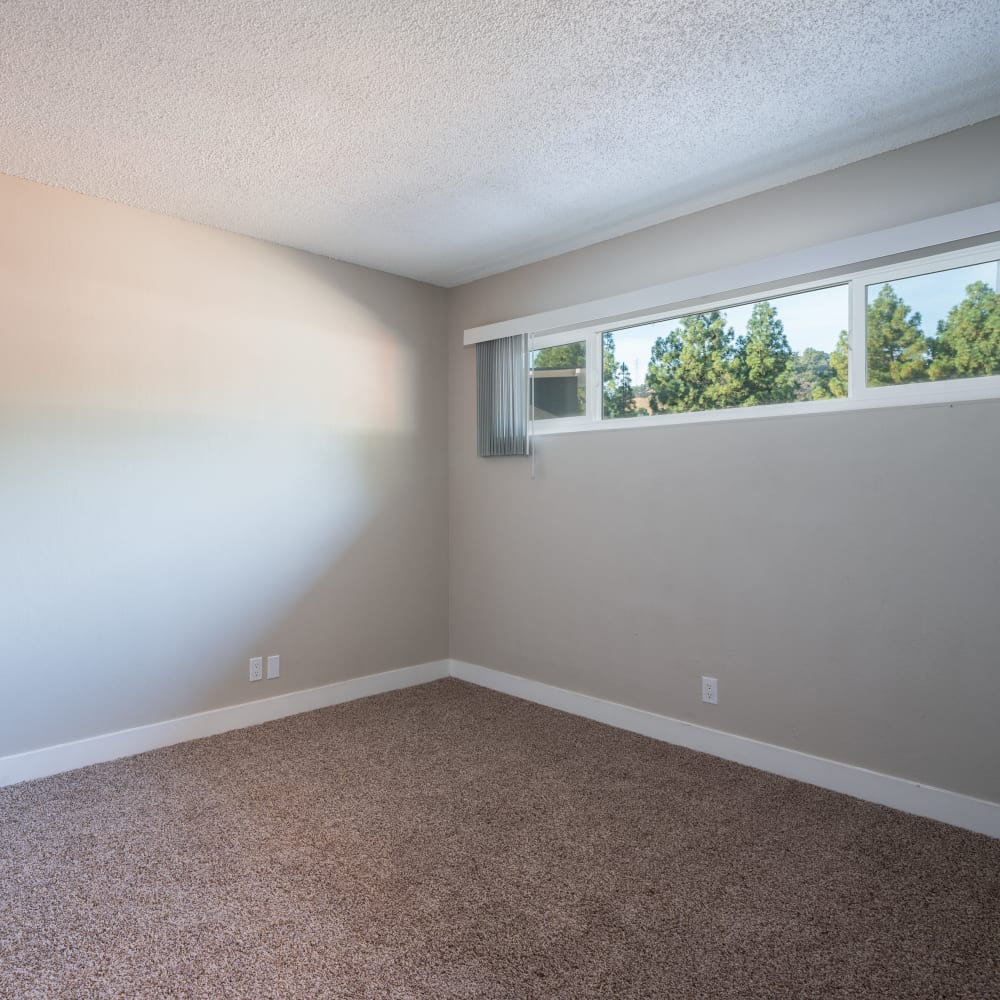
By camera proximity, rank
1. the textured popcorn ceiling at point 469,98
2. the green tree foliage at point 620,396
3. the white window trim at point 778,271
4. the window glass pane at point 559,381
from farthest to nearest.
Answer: the window glass pane at point 559,381 < the green tree foliage at point 620,396 < the white window trim at point 778,271 < the textured popcorn ceiling at point 469,98

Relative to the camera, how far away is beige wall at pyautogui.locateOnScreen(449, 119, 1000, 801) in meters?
2.46

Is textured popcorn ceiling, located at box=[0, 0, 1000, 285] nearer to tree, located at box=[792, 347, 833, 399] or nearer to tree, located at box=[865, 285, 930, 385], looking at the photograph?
tree, located at box=[865, 285, 930, 385]

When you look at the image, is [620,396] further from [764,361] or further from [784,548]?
[784,548]

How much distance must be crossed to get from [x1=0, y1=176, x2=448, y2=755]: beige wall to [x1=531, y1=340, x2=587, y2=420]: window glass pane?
0.78 m

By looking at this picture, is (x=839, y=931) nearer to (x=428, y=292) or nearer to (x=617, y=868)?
(x=617, y=868)

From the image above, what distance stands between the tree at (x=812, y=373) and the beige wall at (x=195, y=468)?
2221mm

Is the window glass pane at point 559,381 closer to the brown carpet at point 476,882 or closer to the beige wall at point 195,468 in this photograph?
the beige wall at point 195,468

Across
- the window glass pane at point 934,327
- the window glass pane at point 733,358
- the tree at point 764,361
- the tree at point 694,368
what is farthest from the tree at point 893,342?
the tree at point 694,368

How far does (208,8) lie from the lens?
73.0 inches

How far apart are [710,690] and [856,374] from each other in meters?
1.48

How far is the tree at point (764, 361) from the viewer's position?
9.71 feet

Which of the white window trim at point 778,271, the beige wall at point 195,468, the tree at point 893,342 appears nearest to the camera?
the white window trim at point 778,271

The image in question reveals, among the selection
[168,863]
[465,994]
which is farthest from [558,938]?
[168,863]

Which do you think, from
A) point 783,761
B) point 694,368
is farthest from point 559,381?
point 783,761
